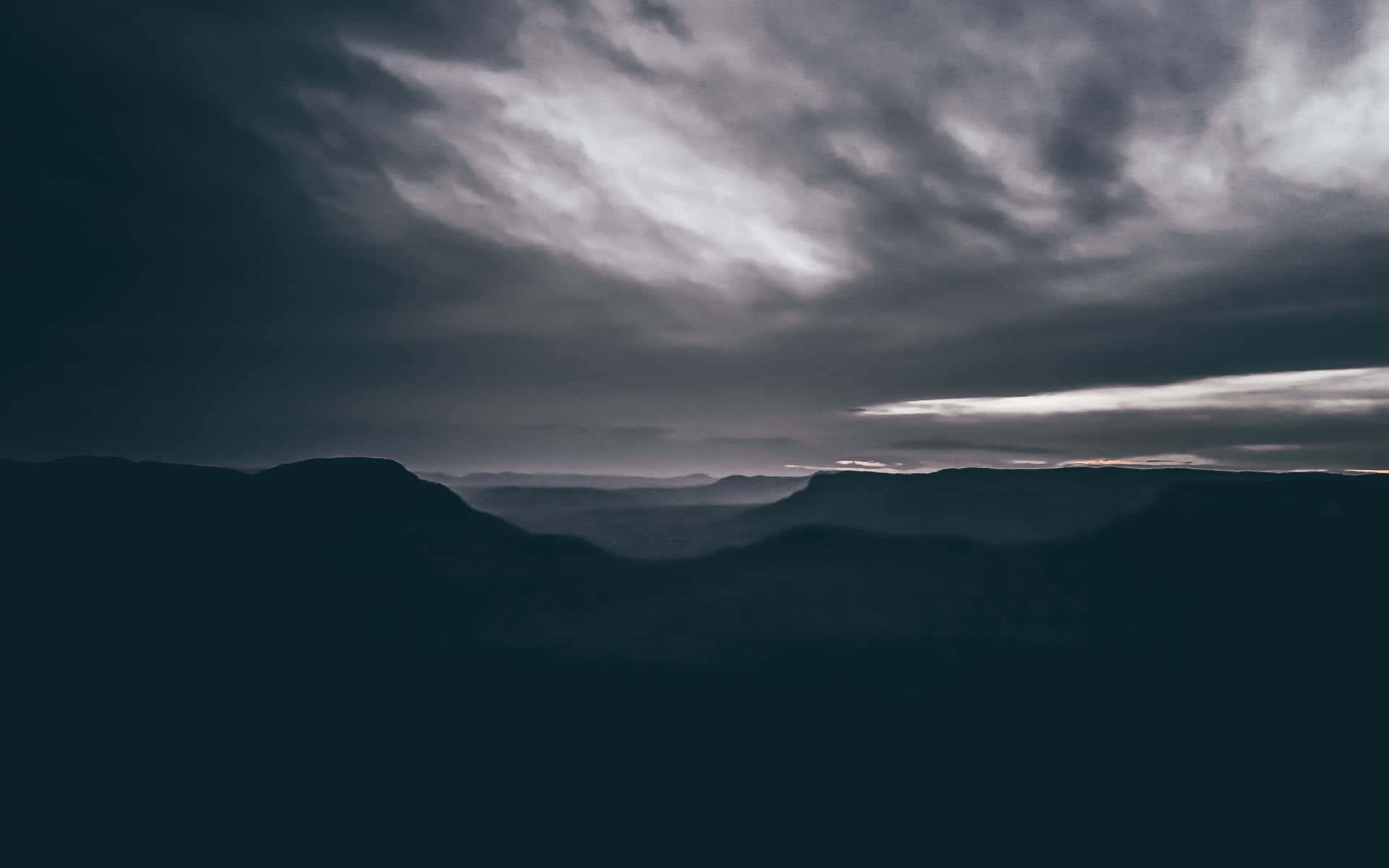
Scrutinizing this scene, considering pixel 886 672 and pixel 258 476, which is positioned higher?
pixel 258 476

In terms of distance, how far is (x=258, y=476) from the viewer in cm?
9100

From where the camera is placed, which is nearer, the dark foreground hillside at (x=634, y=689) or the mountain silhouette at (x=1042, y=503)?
the dark foreground hillside at (x=634, y=689)

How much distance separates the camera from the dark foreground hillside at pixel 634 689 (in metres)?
38.9

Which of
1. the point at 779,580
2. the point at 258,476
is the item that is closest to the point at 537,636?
the point at 779,580

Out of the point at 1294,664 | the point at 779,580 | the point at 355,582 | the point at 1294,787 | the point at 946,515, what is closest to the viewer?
the point at 1294,787

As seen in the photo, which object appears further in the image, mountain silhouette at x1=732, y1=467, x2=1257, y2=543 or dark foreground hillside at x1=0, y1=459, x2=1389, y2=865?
mountain silhouette at x1=732, y1=467, x2=1257, y2=543

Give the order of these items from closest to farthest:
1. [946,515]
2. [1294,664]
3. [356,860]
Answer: [356,860] < [1294,664] < [946,515]

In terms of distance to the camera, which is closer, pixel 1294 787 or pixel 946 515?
pixel 1294 787

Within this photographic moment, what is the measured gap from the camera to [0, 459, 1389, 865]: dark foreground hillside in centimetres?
3891

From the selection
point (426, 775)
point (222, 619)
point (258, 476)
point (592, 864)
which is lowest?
point (592, 864)

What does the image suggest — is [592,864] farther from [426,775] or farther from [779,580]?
[779,580]

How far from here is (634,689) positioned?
55844 millimetres

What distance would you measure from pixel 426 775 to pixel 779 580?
5848 centimetres

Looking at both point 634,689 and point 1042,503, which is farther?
point 1042,503
